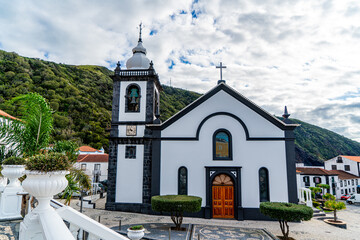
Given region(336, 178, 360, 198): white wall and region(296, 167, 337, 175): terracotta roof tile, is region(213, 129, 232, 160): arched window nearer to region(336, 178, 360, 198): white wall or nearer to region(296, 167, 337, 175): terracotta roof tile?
region(296, 167, 337, 175): terracotta roof tile

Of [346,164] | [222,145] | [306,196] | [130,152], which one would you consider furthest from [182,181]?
[346,164]

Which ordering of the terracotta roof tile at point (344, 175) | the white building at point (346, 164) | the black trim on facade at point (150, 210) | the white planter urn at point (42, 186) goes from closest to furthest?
the white planter urn at point (42, 186)
the black trim on facade at point (150, 210)
the terracotta roof tile at point (344, 175)
the white building at point (346, 164)

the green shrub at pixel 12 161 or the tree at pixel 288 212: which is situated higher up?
the green shrub at pixel 12 161

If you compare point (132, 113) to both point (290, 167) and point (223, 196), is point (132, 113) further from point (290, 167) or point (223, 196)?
point (290, 167)

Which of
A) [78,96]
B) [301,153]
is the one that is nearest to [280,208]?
[78,96]

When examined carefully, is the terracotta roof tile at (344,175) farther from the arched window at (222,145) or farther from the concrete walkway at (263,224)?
the arched window at (222,145)

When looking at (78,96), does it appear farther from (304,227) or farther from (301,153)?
(301,153)

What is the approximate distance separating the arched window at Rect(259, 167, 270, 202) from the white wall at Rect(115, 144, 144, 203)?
8.59 metres

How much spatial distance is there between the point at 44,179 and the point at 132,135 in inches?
549

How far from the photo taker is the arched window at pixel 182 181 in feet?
49.5

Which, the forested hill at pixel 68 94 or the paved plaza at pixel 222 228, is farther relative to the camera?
the forested hill at pixel 68 94

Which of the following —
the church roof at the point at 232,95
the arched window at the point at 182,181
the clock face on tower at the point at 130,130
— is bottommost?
the arched window at the point at 182,181

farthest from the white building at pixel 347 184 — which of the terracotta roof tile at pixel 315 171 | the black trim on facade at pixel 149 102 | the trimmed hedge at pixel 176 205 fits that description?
the trimmed hedge at pixel 176 205

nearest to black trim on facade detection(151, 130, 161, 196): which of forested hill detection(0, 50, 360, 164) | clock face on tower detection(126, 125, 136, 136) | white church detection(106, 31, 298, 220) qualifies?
white church detection(106, 31, 298, 220)
